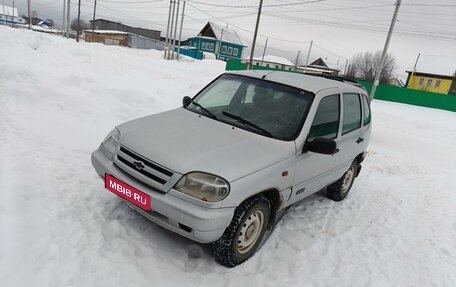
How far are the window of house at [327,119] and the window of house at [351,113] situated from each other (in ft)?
0.95

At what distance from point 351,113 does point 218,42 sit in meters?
61.3

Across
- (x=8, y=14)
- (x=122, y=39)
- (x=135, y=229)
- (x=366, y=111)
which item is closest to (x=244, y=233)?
(x=135, y=229)

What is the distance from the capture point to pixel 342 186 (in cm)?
505

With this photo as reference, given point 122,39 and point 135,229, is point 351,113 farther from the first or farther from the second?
point 122,39

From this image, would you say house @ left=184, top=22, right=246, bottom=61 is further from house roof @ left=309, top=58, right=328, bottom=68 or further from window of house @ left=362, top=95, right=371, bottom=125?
window of house @ left=362, top=95, right=371, bottom=125

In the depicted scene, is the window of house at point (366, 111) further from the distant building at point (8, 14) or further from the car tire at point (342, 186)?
the distant building at point (8, 14)

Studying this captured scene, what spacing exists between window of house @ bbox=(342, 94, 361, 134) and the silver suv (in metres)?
0.03

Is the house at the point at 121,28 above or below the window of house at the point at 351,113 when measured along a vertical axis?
above

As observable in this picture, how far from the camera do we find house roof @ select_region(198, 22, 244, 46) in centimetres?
6456

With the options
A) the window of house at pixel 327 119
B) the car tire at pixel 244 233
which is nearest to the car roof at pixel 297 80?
the window of house at pixel 327 119

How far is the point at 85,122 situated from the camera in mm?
6152

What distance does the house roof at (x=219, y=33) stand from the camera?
212ft

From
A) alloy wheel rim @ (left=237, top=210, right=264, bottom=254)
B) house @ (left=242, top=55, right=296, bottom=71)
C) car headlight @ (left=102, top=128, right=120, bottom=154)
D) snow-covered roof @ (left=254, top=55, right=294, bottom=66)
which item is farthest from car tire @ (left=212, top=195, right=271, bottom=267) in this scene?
snow-covered roof @ (left=254, top=55, right=294, bottom=66)

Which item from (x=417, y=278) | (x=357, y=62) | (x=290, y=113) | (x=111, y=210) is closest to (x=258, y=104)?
(x=290, y=113)
